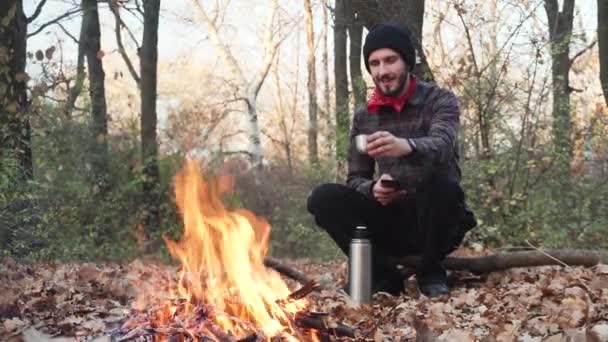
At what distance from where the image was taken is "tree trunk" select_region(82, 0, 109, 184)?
11.4 metres

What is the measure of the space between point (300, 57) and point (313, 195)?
24472 mm

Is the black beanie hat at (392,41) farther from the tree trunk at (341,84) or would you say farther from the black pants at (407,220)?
the tree trunk at (341,84)

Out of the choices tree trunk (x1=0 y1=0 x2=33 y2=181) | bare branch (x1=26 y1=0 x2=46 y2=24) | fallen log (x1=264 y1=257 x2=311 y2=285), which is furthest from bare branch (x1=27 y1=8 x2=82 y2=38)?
fallen log (x1=264 y1=257 x2=311 y2=285)

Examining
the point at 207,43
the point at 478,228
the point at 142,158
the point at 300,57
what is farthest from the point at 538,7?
the point at 300,57

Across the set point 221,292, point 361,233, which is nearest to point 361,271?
point 361,233

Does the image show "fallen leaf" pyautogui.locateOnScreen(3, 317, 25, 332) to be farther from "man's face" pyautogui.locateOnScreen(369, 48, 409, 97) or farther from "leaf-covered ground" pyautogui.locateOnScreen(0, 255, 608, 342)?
"man's face" pyautogui.locateOnScreen(369, 48, 409, 97)

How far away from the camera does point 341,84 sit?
48.7 ft

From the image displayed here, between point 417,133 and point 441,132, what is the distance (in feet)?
1.02

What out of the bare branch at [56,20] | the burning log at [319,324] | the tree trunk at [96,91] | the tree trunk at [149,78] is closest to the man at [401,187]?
the burning log at [319,324]

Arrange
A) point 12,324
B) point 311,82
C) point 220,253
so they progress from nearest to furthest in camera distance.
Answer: point 220,253
point 12,324
point 311,82

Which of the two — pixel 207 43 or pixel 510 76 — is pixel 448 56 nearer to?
pixel 510 76

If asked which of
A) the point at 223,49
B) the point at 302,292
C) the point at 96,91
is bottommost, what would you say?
the point at 302,292

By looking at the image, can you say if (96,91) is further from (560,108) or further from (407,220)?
(407,220)

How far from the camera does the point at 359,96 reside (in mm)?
11648
